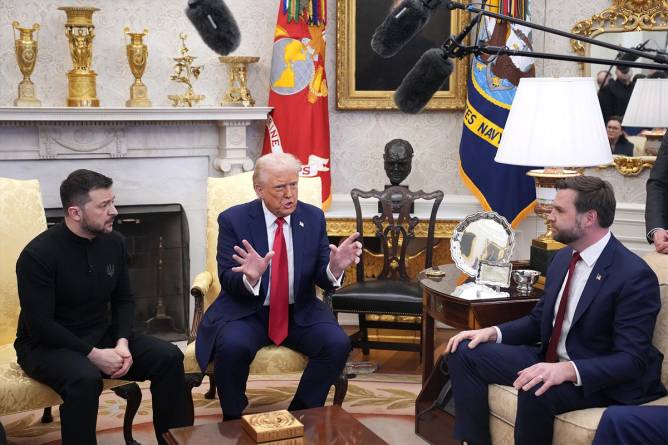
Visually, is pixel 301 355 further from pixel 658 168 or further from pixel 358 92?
pixel 358 92

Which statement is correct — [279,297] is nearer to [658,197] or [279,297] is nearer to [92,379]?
[92,379]

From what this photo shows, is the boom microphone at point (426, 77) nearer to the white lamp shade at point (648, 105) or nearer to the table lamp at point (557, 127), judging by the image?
the table lamp at point (557, 127)

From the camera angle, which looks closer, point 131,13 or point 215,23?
point 215,23

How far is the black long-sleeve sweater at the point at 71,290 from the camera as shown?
10.9ft

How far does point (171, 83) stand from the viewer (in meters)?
5.48

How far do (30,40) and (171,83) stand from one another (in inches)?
36.1

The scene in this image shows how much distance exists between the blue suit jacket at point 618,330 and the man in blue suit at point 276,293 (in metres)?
0.98

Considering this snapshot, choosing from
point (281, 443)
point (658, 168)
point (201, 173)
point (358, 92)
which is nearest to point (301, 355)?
point (281, 443)

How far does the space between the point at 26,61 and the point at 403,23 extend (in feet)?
11.1

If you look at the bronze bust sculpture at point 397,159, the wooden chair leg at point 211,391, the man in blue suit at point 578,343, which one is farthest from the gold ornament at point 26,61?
the man in blue suit at point 578,343

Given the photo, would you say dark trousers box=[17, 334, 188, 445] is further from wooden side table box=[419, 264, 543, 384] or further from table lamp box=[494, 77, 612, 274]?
table lamp box=[494, 77, 612, 274]

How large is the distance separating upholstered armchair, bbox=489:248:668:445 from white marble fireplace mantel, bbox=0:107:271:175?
2.80 meters

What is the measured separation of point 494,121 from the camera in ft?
17.6

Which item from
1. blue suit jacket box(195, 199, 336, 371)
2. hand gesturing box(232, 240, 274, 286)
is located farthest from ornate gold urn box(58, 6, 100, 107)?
hand gesturing box(232, 240, 274, 286)
